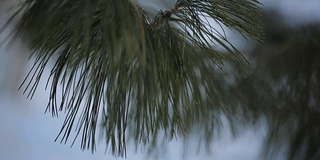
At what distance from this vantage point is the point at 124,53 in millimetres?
588

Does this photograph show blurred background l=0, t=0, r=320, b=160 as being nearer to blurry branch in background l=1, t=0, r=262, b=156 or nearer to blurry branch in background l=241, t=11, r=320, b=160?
blurry branch in background l=241, t=11, r=320, b=160

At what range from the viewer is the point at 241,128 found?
1.08m

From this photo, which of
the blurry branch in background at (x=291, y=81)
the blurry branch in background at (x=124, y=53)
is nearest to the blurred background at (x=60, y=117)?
the blurry branch in background at (x=291, y=81)

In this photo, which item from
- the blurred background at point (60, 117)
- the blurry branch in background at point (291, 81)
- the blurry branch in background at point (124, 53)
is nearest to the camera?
the blurry branch in background at point (124, 53)

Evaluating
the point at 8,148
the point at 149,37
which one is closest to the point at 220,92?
the point at 149,37

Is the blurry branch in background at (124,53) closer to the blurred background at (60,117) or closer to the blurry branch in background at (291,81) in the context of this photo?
the blurred background at (60,117)

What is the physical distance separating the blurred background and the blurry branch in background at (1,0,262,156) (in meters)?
0.18

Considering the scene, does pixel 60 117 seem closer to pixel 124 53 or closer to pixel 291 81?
pixel 124 53

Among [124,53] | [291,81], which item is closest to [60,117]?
[124,53]

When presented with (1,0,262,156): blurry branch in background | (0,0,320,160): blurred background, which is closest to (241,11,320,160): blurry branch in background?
(0,0,320,160): blurred background

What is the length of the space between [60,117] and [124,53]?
45 centimetres

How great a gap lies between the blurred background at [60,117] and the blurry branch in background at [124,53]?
0.57ft

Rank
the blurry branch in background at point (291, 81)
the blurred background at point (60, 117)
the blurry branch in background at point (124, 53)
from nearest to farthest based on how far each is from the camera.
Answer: the blurry branch in background at point (124, 53) → the blurred background at point (60, 117) → the blurry branch in background at point (291, 81)

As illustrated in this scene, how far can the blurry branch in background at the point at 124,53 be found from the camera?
0.60 m
